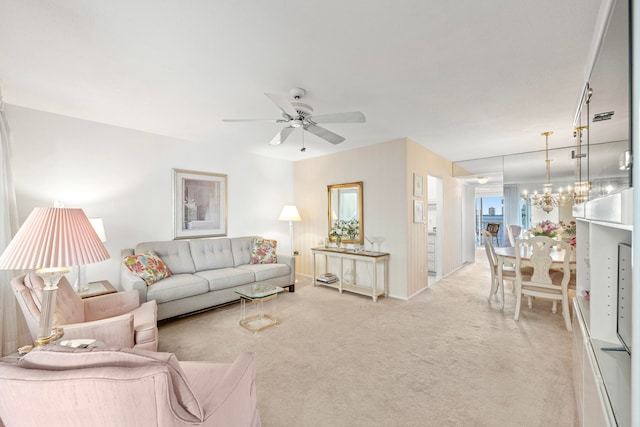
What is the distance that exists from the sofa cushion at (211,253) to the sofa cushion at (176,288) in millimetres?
472

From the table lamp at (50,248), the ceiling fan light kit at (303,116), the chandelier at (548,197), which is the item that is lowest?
the table lamp at (50,248)

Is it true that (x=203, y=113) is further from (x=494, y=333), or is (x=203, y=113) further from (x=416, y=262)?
(x=494, y=333)

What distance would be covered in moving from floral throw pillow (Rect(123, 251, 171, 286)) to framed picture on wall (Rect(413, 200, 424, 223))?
3687 mm

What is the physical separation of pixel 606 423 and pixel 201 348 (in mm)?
2772

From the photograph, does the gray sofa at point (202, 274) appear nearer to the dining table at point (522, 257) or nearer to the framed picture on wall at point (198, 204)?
the framed picture on wall at point (198, 204)

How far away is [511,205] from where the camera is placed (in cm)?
505

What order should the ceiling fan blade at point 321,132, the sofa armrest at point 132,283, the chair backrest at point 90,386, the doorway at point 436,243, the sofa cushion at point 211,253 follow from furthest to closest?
the doorway at point 436,243 → the sofa cushion at point 211,253 → the sofa armrest at point 132,283 → the ceiling fan blade at point 321,132 → the chair backrest at point 90,386

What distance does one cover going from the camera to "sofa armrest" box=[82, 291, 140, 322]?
7.32ft

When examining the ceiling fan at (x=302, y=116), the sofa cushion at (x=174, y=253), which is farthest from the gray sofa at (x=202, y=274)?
the ceiling fan at (x=302, y=116)

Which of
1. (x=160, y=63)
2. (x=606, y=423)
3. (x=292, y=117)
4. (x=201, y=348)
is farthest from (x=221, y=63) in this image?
(x=606, y=423)

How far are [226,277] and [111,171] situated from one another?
2068 millimetres

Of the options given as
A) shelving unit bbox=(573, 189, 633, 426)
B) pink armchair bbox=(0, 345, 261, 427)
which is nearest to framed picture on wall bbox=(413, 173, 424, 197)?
shelving unit bbox=(573, 189, 633, 426)

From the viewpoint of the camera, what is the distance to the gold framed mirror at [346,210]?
4.60 metres

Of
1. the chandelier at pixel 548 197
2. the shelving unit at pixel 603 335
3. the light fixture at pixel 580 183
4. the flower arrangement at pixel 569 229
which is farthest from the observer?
the chandelier at pixel 548 197
